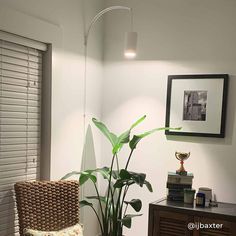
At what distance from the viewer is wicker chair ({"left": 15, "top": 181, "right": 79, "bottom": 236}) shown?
2.25 m

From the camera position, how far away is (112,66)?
321cm

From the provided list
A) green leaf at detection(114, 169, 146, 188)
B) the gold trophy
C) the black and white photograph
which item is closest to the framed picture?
the black and white photograph

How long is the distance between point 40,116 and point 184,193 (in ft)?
3.89

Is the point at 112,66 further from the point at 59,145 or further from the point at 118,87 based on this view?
the point at 59,145

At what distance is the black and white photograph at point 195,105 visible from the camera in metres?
2.80

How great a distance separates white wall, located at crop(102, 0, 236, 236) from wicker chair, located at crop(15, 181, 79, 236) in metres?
0.81

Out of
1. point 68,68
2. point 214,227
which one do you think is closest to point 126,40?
point 68,68

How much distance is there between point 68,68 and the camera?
2773mm

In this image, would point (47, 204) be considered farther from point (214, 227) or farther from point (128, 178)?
point (214, 227)

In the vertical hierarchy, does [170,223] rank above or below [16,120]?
below

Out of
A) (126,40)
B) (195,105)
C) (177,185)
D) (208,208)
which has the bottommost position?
(208,208)

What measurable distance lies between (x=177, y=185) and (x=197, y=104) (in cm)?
66

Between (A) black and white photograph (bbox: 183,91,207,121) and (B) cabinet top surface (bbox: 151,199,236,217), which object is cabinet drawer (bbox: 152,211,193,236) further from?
(A) black and white photograph (bbox: 183,91,207,121)

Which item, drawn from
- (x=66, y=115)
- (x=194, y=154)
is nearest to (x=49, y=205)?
(x=66, y=115)
